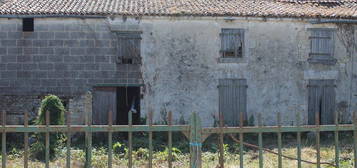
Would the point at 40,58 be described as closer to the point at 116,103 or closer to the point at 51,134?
the point at 116,103

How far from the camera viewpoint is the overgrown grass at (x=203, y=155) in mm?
9992

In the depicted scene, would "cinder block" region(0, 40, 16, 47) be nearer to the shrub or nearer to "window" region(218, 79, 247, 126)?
the shrub

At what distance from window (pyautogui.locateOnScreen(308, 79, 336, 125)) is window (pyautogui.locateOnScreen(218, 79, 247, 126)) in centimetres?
265

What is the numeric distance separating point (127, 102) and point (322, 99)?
7560mm

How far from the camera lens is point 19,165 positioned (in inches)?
388

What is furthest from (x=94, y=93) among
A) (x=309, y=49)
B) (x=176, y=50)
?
(x=309, y=49)

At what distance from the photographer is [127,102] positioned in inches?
642

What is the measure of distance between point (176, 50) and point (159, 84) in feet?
4.65

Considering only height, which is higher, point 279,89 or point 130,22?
point 130,22

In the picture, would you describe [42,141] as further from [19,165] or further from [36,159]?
[19,165]

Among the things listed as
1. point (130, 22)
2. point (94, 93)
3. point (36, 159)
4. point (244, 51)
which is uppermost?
point (130, 22)

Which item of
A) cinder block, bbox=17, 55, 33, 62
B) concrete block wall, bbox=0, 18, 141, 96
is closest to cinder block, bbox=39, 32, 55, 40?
concrete block wall, bbox=0, 18, 141, 96

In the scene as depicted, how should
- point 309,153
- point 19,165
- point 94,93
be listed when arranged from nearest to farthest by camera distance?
point 19,165 < point 309,153 < point 94,93

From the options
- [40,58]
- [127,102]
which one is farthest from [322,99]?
[40,58]
